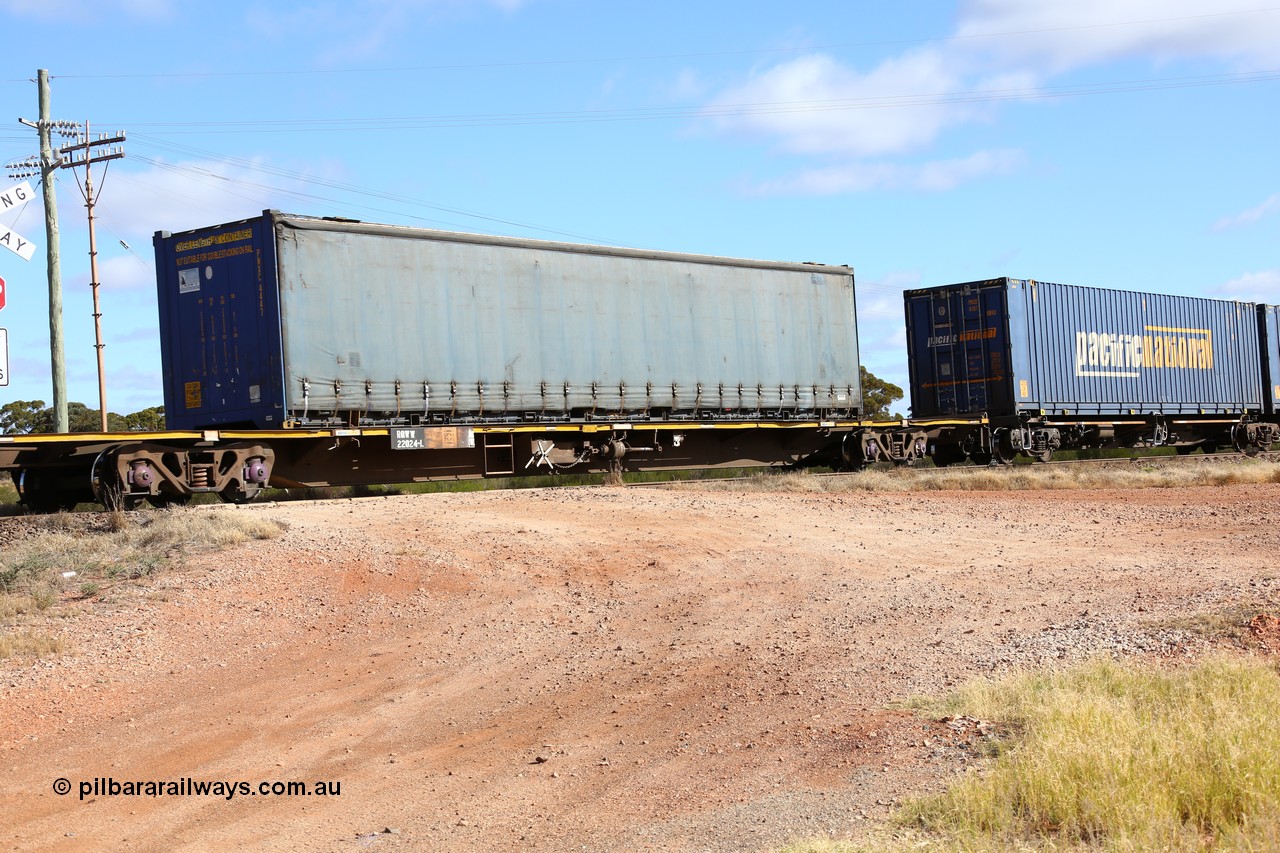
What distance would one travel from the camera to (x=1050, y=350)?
27.1 meters

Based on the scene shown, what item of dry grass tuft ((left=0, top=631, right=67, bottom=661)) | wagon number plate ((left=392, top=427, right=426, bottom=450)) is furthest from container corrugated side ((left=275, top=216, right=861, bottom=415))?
dry grass tuft ((left=0, top=631, right=67, bottom=661))

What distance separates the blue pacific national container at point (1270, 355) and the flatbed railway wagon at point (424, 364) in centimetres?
1951

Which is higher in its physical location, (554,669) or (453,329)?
(453,329)

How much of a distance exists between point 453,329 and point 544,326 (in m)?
1.72

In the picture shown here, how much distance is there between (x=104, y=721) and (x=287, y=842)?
2.76 metres

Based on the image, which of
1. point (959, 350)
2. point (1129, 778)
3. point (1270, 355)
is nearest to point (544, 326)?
point (959, 350)

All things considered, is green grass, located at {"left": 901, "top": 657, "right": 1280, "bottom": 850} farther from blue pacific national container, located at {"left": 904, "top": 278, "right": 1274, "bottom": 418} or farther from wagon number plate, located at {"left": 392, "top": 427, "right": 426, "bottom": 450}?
blue pacific national container, located at {"left": 904, "top": 278, "right": 1274, "bottom": 418}

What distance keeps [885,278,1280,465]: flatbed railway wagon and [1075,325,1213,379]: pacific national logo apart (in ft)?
0.10

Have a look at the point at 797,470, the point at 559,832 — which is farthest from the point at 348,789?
the point at 797,470

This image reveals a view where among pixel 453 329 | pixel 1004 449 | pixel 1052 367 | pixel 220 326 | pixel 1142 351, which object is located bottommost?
pixel 1004 449

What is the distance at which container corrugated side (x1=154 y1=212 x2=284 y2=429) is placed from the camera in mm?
16078

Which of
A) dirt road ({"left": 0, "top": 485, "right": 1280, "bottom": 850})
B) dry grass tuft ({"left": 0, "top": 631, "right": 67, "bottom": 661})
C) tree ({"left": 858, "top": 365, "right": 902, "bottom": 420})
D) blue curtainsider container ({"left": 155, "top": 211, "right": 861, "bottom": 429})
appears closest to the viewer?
dirt road ({"left": 0, "top": 485, "right": 1280, "bottom": 850})

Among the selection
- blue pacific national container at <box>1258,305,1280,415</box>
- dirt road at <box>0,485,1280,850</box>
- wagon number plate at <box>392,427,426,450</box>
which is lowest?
dirt road at <box>0,485,1280,850</box>

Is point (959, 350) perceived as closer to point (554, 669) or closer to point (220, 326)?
point (220, 326)
